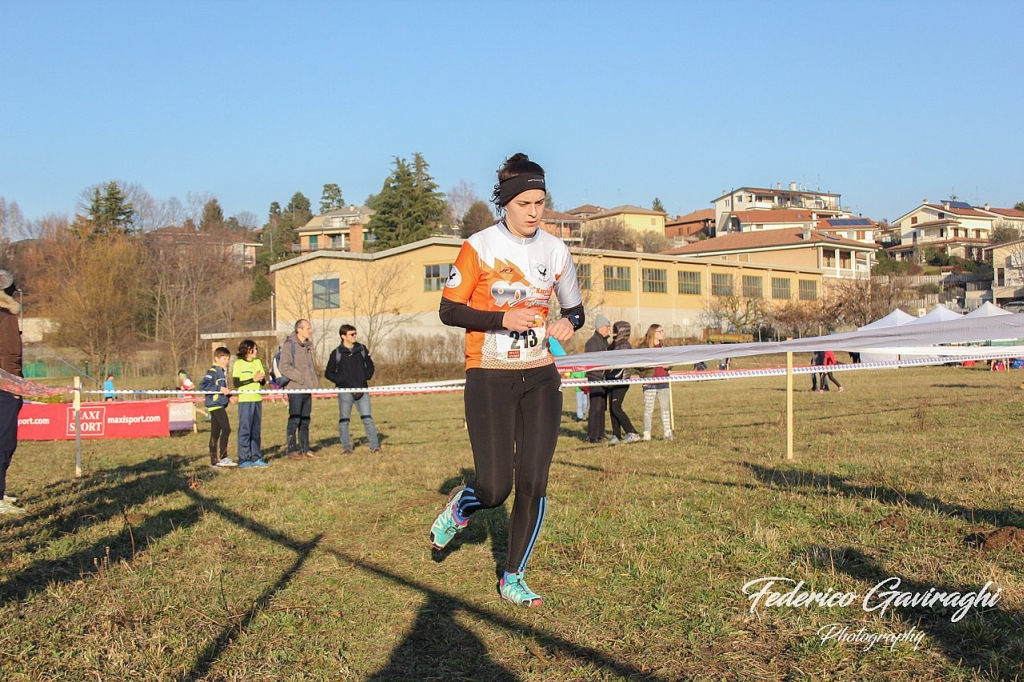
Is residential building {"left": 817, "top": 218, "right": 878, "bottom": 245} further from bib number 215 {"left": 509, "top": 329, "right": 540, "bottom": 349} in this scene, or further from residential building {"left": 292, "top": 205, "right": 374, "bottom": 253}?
bib number 215 {"left": 509, "top": 329, "right": 540, "bottom": 349}

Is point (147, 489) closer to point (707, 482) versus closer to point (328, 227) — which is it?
point (707, 482)

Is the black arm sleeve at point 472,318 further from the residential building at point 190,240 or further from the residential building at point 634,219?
the residential building at point 634,219

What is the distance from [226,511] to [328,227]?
385 ft

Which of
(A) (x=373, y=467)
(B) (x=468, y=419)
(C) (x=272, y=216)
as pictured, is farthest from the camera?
(C) (x=272, y=216)

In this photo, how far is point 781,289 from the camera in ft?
256

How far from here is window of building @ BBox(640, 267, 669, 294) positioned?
6706 cm

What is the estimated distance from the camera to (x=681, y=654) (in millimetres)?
4047

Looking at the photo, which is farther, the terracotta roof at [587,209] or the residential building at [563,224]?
the terracotta roof at [587,209]

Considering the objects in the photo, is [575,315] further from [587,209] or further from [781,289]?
[587,209]

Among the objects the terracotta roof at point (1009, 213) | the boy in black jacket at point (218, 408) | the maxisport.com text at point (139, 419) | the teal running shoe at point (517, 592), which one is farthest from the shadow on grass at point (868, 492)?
the terracotta roof at point (1009, 213)

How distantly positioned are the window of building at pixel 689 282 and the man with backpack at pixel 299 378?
57.6 meters

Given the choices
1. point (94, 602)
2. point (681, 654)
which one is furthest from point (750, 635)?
point (94, 602)

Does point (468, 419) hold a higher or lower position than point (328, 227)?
lower

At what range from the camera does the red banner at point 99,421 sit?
1870 centimetres
